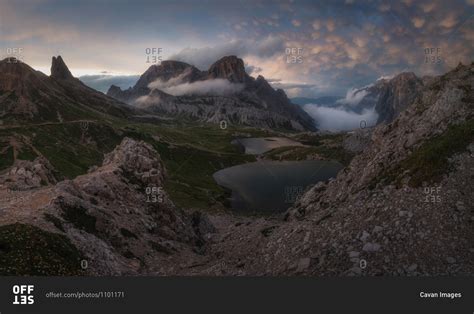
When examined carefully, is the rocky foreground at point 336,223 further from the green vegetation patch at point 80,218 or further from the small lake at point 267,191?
the small lake at point 267,191

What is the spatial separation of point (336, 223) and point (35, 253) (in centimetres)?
2528

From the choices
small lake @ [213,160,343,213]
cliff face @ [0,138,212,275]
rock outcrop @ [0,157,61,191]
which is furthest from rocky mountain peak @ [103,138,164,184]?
small lake @ [213,160,343,213]

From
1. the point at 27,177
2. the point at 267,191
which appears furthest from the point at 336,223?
the point at 267,191

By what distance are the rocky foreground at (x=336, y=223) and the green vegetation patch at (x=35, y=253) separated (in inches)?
4.2

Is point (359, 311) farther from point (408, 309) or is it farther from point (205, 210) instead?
point (205, 210)

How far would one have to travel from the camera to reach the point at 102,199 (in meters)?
53.6

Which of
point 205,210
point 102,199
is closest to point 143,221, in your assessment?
point 102,199

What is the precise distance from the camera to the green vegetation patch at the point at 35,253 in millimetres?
29594

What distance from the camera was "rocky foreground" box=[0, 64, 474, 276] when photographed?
94.1 feet

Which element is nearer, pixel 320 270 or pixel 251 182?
pixel 320 270

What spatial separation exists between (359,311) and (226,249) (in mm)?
27688

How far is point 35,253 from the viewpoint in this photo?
104 ft

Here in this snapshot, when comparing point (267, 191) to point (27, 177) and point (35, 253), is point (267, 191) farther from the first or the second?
point (35, 253)

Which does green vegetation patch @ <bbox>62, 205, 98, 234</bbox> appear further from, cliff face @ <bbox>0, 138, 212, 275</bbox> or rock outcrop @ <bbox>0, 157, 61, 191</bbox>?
rock outcrop @ <bbox>0, 157, 61, 191</bbox>
